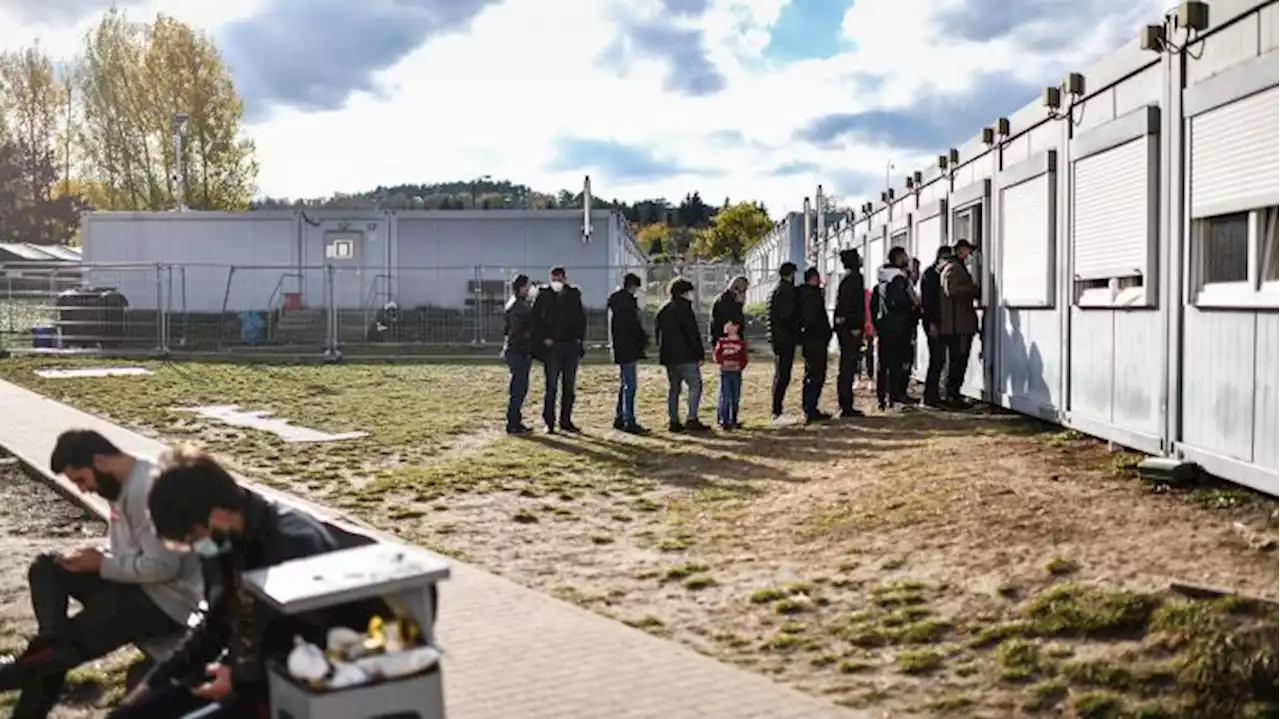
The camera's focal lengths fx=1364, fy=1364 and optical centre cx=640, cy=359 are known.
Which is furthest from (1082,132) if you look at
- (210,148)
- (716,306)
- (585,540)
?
(210,148)

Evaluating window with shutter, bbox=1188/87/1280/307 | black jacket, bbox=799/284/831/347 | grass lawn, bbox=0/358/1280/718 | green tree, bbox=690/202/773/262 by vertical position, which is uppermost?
green tree, bbox=690/202/773/262

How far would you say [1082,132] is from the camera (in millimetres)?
11125

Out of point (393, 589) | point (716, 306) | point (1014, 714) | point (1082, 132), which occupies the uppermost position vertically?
point (1082, 132)

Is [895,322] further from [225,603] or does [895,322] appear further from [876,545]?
[225,603]

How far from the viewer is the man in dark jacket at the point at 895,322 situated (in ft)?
46.8

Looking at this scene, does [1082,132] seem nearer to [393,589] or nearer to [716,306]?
[716,306]

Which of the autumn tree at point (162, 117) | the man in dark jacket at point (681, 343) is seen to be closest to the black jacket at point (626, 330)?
the man in dark jacket at point (681, 343)

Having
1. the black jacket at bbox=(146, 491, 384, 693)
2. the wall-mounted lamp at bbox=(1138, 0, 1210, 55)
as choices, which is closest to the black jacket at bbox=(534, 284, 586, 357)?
the wall-mounted lamp at bbox=(1138, 0, 1210, 55)

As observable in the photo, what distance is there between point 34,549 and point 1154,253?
7.85 meters

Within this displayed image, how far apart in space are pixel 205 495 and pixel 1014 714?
124 inches

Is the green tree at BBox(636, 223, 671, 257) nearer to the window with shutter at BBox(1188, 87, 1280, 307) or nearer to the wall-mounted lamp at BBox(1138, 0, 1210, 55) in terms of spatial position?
the wall-mounted lamp at BBox(1138, 0, 1210, 55)

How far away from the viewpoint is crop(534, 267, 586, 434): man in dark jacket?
1424 centimetres

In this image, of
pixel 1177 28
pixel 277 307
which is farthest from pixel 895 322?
pixel 277 307

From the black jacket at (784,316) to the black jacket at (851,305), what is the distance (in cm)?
46
